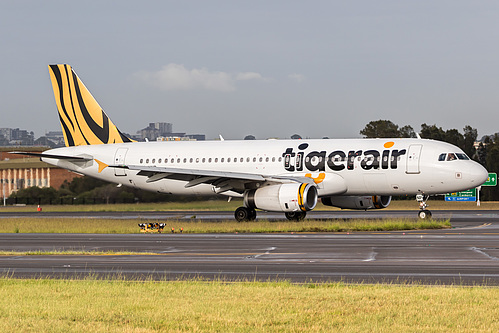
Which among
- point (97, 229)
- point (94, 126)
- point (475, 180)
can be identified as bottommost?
point (97, 229)

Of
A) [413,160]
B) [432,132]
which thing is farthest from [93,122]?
[432,132]

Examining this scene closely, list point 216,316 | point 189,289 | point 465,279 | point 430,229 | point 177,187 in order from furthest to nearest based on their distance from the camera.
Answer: point 177,187, point 430,229, point 465,279, point 189,289, point 216,316

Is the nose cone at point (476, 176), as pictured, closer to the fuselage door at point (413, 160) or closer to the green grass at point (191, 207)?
the fuselage door at point (413, 160)

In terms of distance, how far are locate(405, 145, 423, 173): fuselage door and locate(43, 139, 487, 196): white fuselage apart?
0.05 metres

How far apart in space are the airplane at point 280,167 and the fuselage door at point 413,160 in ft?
0.16

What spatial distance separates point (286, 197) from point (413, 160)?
6.48m

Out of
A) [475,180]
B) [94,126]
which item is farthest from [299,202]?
[94,126]

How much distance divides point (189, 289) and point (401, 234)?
16.5 m

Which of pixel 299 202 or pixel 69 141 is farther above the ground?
pixel 69 141

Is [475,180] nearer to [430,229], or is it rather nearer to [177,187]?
[430,229]

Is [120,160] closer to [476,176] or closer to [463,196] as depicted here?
[476,176]

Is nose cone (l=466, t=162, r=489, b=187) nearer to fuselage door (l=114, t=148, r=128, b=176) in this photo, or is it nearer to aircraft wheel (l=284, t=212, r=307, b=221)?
aircraft wheel (l=284, t=212, r=307, b=221)

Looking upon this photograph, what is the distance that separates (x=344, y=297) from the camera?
12992 millimetres

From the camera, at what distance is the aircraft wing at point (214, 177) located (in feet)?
122
